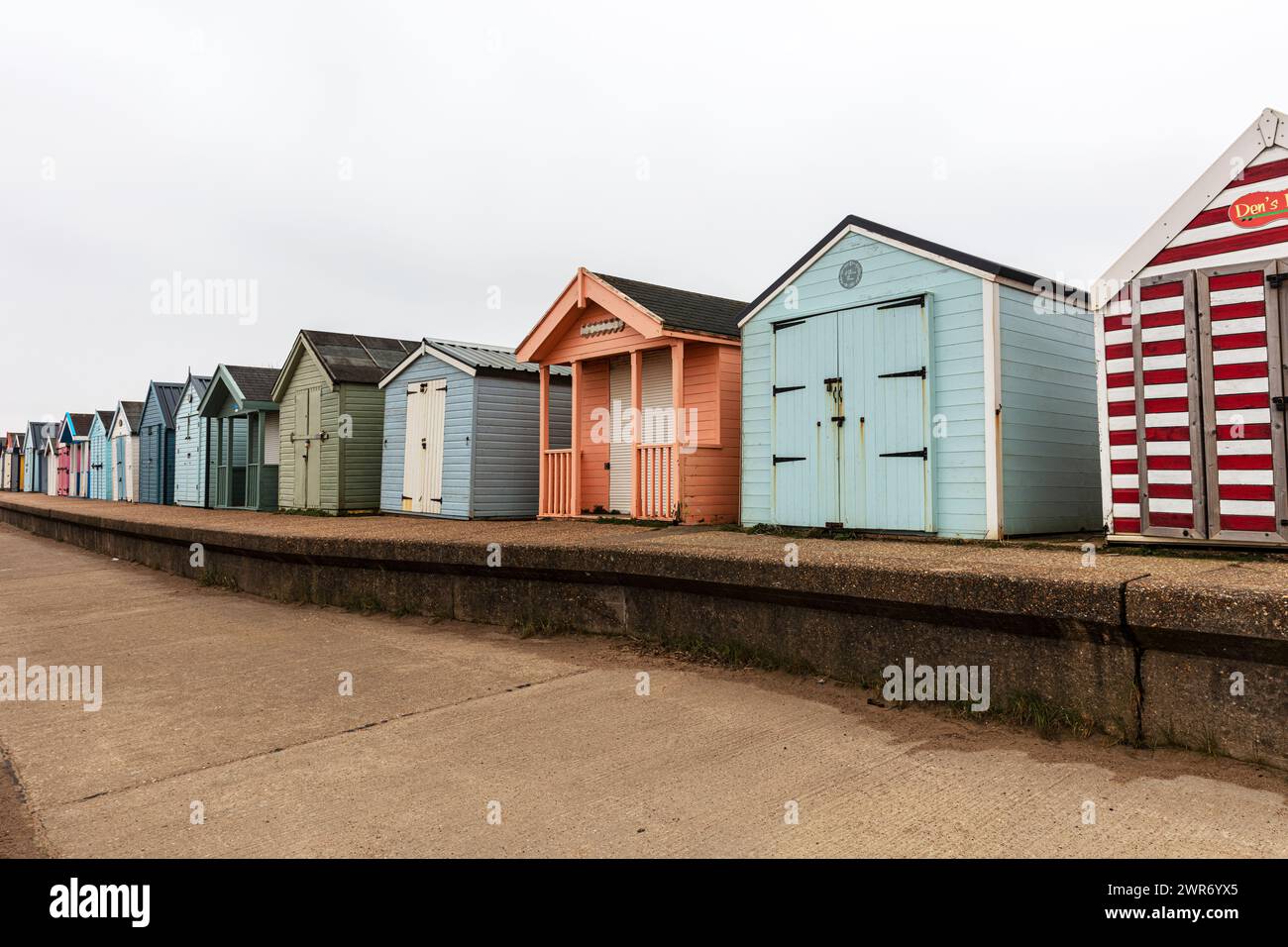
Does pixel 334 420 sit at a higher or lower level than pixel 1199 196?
lower

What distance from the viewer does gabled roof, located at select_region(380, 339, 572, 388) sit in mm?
15234

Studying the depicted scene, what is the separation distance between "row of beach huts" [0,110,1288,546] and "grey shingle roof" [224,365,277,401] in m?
4.18

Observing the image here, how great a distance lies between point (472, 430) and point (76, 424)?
1445 inches

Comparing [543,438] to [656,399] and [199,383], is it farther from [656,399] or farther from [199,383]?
[199,383]

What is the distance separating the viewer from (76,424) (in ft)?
136

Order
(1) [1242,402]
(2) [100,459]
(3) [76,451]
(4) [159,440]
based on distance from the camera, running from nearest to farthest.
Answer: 1. (1) [1242,402]
2. (4) [159,440]
3. (2) [100,459]
4. (3) [76,451]

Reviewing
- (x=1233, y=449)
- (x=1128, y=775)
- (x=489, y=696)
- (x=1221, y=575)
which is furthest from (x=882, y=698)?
(x=1233, y=449)

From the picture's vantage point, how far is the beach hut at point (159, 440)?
28375 mm

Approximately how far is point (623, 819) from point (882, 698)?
7.28ft

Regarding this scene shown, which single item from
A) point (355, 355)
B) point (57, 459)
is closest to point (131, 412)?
point (57, 459)

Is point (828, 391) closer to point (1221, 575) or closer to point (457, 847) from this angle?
point (1221, 575)

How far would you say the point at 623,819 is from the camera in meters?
3.49
